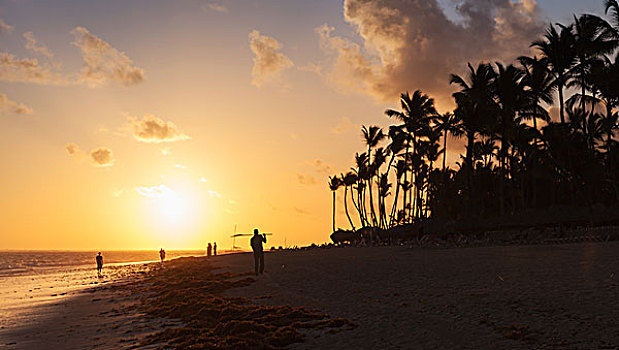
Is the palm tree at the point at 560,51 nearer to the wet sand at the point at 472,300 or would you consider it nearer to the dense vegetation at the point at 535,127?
the dense vegetation at the point at 535,127

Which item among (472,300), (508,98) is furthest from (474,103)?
(472,300)

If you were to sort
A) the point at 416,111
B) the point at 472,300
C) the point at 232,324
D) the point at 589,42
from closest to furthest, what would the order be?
the point at 232,324
the point at 472,300
the point at 589,42
the point at 416,111

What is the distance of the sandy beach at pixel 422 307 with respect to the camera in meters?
9.89

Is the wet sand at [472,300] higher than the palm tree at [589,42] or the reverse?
the reverse

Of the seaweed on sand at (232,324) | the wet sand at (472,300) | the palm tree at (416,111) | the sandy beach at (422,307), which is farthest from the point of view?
the palm tree at (416,111)

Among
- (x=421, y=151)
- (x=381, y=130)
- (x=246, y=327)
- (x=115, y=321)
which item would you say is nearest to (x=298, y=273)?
(x=115, y=321)

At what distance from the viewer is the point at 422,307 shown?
12.6 meters

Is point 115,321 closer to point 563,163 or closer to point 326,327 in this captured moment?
point 326,327

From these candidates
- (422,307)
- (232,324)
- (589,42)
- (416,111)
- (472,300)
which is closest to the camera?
(232,324)

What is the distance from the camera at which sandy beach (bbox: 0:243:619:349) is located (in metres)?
9.89

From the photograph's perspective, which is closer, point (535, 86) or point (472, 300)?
point (472, 300)

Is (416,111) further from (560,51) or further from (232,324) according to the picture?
(232,324)

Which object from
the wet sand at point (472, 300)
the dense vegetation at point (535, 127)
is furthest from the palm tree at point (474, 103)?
the wet sand at point (472, 300)

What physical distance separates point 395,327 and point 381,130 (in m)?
61.9
